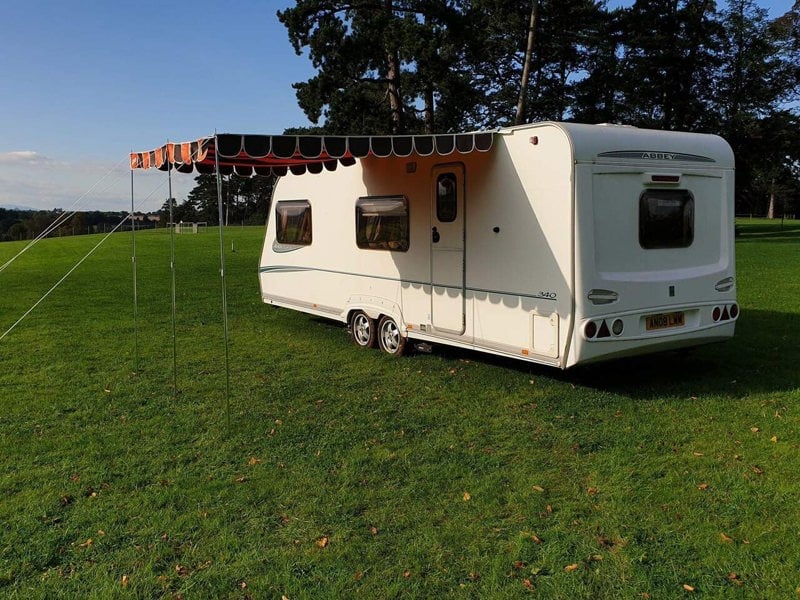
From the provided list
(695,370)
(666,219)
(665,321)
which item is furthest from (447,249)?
(695,370)

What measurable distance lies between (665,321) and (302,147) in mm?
3734

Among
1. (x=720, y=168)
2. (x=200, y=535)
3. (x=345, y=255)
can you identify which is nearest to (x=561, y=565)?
(x=200, y=535)

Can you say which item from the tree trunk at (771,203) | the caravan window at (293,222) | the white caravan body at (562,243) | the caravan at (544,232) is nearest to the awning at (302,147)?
the caravan at (544,232)

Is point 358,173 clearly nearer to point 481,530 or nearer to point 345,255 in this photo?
point 345,255

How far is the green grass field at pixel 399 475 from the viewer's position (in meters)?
3.42

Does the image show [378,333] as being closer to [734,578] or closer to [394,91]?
[734,578]

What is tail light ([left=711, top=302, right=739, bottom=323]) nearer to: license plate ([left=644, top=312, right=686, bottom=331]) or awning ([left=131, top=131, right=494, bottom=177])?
license plate ([left=644, top=312, right=686, bottom=331])

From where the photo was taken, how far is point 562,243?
19.1ft

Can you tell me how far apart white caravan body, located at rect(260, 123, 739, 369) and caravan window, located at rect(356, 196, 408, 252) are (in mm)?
24

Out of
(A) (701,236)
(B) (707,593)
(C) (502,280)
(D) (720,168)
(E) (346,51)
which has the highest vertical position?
(E) (346,51)

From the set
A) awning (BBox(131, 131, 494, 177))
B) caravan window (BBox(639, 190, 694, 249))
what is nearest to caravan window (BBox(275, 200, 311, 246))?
awning (BBox(131, 131, 494, 177))

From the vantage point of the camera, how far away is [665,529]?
3793 millimetres

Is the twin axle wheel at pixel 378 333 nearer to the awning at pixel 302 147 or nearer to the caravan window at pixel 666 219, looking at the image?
the awning at pixel 302 147

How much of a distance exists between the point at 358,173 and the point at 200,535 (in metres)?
5.51
